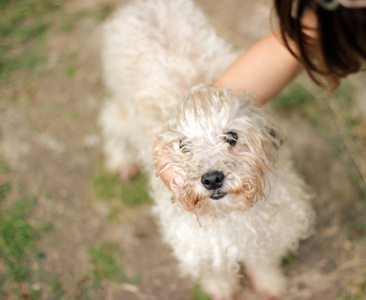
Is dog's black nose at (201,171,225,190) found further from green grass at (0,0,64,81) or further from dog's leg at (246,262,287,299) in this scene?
green grass at (0,0,64,81)

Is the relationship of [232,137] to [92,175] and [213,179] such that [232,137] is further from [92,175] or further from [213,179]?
[92,175]

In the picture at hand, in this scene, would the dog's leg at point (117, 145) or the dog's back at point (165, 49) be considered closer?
the dog's back at point (165, 49)

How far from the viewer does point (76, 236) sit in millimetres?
2494

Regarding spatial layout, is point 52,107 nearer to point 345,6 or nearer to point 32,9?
point 32,9

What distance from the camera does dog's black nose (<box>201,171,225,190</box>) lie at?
1.18m

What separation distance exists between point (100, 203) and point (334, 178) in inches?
67.2

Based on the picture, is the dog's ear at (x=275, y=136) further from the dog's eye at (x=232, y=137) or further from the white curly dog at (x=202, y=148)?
the dog's eye at (x=232, y=137)

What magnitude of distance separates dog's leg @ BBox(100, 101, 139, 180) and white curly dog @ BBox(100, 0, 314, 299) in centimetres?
2

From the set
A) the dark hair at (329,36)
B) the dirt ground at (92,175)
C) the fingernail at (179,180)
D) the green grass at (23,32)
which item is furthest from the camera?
the green grass at (23,32)

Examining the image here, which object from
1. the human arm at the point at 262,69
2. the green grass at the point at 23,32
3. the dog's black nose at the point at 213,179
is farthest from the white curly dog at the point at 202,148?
the green grass at the point at 23,32

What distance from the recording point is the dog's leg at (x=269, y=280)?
6.83 feet

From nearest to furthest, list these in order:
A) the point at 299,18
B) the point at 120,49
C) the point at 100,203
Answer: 1. the point at 299,18
2. the point at 120,49
3. the point at 100,203

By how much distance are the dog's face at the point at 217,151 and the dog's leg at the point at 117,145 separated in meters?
1.18

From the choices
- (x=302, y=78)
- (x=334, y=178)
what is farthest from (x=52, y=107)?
(x=334, y=178)
